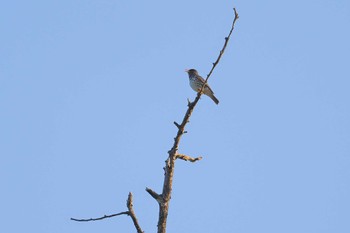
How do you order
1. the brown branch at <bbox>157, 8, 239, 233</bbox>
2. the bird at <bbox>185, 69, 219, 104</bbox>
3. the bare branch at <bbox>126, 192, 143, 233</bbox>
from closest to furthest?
the bare branch at <bbox>126, 192, 143, 233</bbox> → the brown branch at <bbox>157, 8, 239, 233</bbox> → the bird at <bbox>185, 69, 219, 104</bbox>

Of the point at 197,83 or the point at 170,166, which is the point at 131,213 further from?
the point at 197,83

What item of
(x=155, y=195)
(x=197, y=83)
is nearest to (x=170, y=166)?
(x=155, y=195)

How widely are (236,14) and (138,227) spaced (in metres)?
2.48

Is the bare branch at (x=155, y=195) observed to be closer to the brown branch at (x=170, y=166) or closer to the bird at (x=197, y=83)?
the brown branch at (x=170, y=166)

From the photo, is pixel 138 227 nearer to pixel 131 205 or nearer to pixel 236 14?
pixel 131 205

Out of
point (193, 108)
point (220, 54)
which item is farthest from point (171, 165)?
point (220, 54)

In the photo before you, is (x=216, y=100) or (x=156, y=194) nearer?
(x=156, y=194)

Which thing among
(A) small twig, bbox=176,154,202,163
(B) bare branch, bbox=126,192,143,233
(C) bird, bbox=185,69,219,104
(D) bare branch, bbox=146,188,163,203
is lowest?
(B) bare branch, bbox=126,192,143,233

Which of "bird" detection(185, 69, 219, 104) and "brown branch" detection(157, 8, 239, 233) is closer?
"brown branch" detection(157, 8, 239, 233)

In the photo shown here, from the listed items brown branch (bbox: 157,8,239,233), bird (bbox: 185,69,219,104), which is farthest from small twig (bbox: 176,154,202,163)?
bird (bbox: 185,69,219,104)

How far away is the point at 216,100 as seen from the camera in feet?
48.2

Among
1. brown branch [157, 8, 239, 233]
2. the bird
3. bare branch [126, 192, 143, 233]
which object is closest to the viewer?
bare branch [126, 192, 143, 233]

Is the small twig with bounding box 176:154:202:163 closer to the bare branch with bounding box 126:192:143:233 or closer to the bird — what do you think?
the bare branch with bounding box 126:192:143:233

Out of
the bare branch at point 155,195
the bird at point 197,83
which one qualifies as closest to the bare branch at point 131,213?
the bare branch at point 155,195
